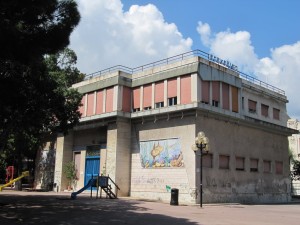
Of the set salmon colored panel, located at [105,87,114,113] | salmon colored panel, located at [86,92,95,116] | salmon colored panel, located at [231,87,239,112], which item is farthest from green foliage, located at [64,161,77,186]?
salmon colored panel, located at [231,87,239,112]

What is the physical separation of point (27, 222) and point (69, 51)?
29.4m

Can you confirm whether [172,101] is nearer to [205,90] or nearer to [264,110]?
[205,90]

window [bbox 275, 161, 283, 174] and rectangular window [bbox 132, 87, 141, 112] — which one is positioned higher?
rectangular window [bbox 132, 87, 141, 112]

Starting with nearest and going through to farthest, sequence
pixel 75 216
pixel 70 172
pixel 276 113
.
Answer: pixel 75 216
pixel 70 172
pixel 276 113

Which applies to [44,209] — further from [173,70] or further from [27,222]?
[173,70]

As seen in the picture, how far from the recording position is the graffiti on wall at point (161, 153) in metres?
27.6

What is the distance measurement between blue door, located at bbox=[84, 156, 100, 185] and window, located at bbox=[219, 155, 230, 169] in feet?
32.2

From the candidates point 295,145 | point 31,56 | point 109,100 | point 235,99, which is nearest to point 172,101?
point 235,99

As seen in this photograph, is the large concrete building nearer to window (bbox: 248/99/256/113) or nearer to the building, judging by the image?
window (bbox: 248/99/256/113)

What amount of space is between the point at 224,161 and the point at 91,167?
35.9ft

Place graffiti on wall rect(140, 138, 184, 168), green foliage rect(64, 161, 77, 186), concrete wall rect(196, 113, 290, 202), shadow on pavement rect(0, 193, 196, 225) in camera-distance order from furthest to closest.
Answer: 1. green foliage rect(64, 161, 77, 186)
2. concrete wall rect(196, 113, 290, 202)
3. graffiti on wall rect(140, 138, 184, 168)
4. shadow on pavement rect(0, 193, 196, 225)

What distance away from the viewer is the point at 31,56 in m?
14.0

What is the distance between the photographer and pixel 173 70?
93.8 feet

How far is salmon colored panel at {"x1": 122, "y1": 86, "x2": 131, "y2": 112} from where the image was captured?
30.9 meters
